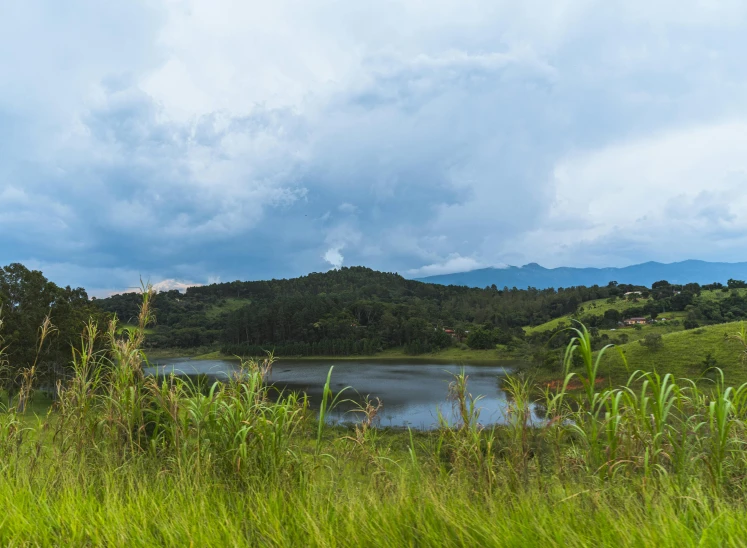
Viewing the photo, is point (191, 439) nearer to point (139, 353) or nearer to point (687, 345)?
point (139, 353)

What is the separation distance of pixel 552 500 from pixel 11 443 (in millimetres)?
3431

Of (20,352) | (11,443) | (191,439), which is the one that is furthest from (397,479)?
Result: (20,352)

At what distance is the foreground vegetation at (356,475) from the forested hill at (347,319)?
68512 mm

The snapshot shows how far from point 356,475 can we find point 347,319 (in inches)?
3453

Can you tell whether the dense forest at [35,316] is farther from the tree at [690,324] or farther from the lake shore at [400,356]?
the tree at [690,324]

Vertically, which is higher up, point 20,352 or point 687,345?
point 20,352

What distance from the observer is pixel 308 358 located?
255ft

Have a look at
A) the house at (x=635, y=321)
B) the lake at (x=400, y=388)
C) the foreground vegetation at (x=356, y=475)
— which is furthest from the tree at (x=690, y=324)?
the foreground vegetation at (x=356, y=475)

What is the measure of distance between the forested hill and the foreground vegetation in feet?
225

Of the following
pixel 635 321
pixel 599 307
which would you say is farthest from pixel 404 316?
pixel 635 321

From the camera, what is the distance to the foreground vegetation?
1.57 metres

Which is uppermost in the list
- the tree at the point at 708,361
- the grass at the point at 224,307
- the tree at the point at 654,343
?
the grass at the point at 224,307

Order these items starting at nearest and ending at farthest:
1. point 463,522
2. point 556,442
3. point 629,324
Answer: point 463,522
point 556,442
point 629,324

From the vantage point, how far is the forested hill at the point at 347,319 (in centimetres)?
8019
